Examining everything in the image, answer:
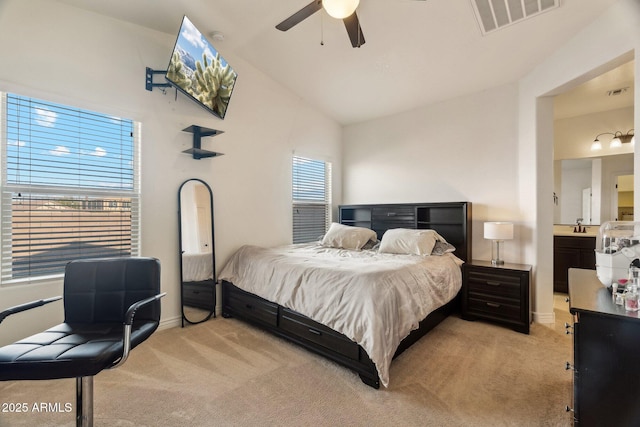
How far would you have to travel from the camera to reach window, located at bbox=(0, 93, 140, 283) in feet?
7.39

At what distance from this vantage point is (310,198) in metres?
4.64

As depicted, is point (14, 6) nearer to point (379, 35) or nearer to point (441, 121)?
point (379, 35)

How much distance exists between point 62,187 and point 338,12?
273 cm

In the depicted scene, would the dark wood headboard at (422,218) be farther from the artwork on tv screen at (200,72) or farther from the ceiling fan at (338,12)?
the artwork on tv screen at (200,72)

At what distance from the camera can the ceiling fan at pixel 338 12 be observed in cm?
194

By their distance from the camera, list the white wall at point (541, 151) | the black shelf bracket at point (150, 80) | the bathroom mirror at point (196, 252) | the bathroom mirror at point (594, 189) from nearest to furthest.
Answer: the white wall at point (541, 151)
the black shelf bracket at point (150, 80)
the bathroom mirror at point (196, 252)
the bathroom mirror at point (594, 189)

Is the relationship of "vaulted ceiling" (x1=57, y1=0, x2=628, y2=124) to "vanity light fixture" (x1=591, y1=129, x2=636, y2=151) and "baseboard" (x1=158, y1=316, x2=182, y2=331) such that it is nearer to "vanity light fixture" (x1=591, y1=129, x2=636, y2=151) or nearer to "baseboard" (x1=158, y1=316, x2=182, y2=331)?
"vanity light fixture" (x1=591, y1=129, x2=636, y2=151)

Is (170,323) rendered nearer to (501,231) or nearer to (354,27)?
(354,27)

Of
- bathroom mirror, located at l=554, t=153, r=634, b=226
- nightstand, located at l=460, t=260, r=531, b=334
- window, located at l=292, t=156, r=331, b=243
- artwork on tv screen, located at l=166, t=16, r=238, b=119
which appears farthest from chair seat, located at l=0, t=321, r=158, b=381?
bathroom mirror, located at l=554, t=153, r=634, b=226

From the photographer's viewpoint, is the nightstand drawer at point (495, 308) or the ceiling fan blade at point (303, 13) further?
the nightstand drawer at point (495, 308)

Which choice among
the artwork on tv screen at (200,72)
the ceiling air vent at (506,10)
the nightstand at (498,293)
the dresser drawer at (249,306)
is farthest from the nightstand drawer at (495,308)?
the artwork on tv screen at (200,72)

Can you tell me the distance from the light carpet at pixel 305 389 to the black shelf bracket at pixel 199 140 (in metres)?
1.98

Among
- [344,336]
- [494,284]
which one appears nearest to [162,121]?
[344,336]

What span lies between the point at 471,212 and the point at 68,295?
4.17 metres
